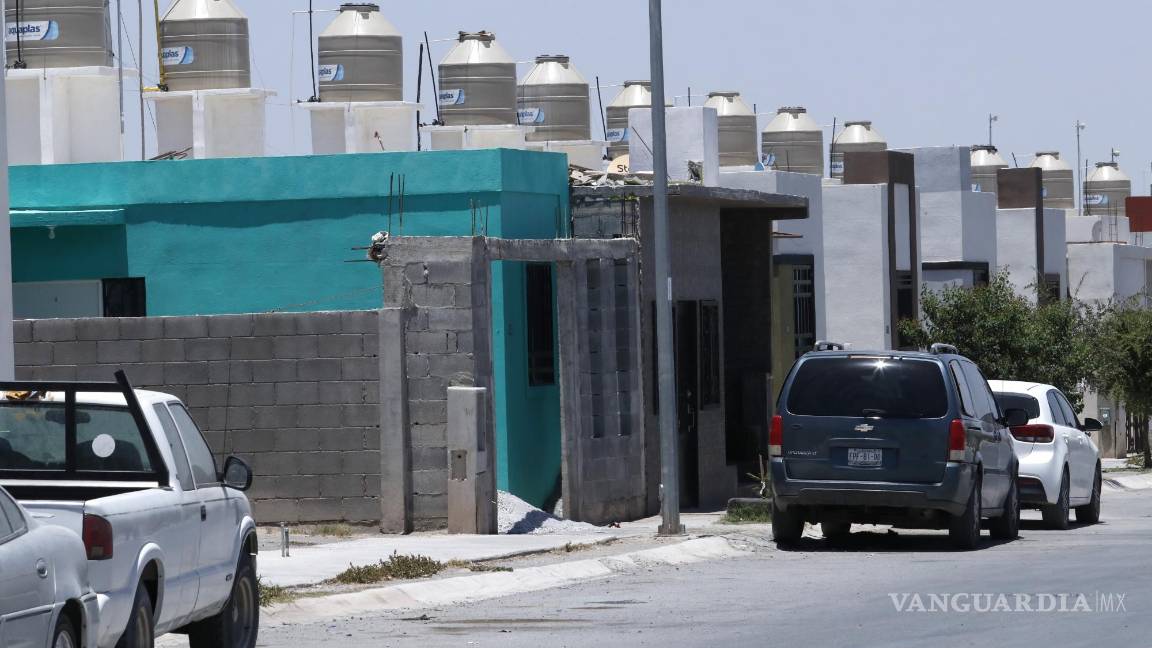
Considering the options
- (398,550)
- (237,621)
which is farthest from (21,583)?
(398,550)

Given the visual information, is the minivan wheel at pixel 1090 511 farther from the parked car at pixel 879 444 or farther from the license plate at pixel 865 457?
the license plate at pixel 865 457

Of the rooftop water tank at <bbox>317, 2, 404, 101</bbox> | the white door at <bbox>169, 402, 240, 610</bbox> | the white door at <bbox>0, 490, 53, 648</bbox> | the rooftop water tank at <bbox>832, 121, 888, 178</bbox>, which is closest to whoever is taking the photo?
the white door at <bbox>0, 490, 53, 648</bbox>

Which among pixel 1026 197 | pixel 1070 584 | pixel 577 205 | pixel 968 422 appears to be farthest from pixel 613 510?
pixel 1026 197

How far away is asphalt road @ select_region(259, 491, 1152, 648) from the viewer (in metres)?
10.4

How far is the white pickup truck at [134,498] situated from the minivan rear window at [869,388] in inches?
289

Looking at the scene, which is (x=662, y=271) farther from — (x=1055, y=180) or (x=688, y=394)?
(x=1055, y=180)

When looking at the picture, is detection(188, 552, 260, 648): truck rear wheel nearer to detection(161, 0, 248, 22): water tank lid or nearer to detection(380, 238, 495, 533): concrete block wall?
detection(380, 238, 495, 533): concrete block wall

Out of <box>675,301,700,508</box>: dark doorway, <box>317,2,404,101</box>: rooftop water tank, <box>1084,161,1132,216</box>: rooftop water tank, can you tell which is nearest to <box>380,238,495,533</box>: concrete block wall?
<box>675,301,700,508</box>: dark doorway

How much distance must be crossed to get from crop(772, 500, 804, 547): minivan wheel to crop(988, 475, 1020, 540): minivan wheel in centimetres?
218

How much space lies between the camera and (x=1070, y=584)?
12.9m

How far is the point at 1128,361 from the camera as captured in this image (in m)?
42.2

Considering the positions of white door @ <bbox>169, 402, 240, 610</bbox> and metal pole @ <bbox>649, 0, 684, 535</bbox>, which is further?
metal pole @ <bbox>649, 0, 684, 535</bbox>

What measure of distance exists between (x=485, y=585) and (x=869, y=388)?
14.3 feet

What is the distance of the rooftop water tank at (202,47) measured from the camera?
106 feet
